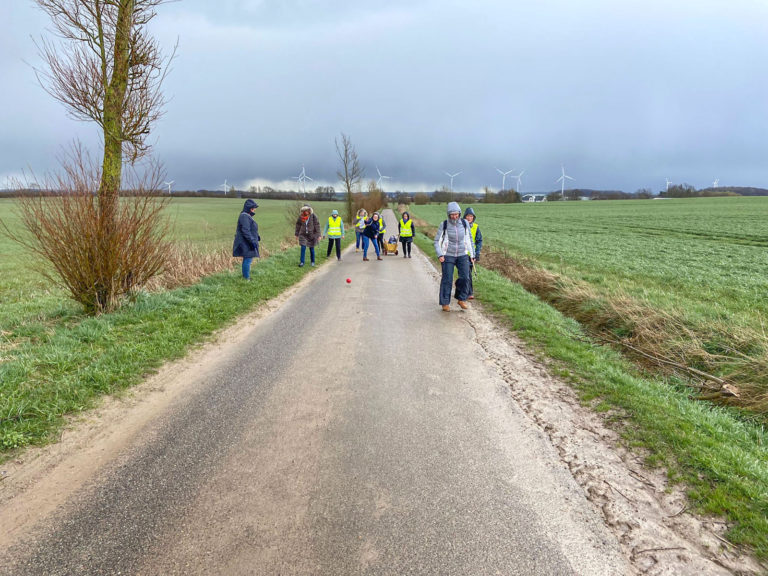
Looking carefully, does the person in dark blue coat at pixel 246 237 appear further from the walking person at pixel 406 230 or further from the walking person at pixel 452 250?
A: the walking person at pixel 406 230

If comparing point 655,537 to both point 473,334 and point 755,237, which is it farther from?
point 755,237

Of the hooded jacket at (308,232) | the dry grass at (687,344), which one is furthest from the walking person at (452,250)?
the hooded jacket at (308,232)

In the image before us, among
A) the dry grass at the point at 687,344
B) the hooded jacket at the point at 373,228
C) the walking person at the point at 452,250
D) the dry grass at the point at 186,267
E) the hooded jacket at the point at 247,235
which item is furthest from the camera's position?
the hooded jacket at the point at 373,228

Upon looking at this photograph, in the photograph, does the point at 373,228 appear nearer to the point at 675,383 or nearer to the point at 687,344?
the point at 687,344

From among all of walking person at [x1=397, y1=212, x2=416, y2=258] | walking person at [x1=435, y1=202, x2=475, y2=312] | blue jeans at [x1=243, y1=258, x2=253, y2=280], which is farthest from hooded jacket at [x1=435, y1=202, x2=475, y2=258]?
walking person at [x1=397, y1=212, x2=416, y2=258]

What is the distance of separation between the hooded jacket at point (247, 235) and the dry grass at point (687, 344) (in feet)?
25.5

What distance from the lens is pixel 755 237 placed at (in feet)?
82.7

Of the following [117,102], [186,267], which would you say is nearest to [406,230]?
[186,267]

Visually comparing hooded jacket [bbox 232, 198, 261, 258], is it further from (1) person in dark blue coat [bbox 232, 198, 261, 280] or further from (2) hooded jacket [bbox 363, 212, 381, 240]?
(2) hooded jacket [bbox 363, 212, 381, 240]

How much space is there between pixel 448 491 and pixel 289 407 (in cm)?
186

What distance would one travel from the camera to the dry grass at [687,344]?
14.9 feet

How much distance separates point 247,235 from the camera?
9734 millimetres

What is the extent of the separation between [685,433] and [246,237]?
365 inches

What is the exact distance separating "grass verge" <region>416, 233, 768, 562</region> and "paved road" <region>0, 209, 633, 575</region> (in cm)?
85
